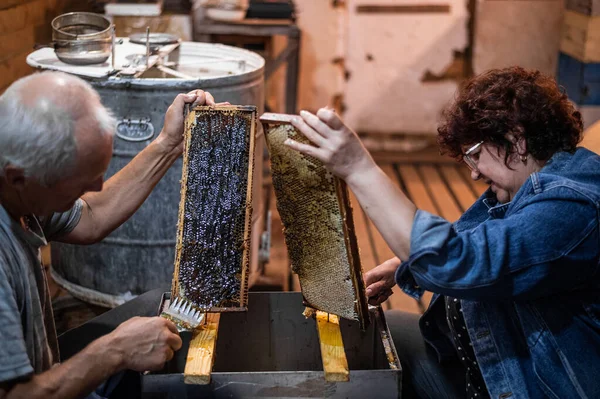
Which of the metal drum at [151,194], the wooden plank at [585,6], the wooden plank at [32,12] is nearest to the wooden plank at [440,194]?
the wooden plank at [585,6]

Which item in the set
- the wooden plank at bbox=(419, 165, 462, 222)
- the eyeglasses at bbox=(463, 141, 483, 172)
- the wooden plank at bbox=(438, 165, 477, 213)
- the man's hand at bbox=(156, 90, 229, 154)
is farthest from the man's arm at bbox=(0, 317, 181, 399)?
the wooden plank at bbox=(438, 165, 477, 213)

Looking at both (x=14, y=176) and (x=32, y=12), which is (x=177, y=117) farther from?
(x=32, y=12)

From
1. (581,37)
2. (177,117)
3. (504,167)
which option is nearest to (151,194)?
(177,117)

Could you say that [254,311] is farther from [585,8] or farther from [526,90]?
[585,8]

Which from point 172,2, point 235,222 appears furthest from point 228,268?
point 172,2

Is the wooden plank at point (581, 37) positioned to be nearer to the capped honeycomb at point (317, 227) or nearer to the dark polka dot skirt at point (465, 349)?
the dark polka dot skirt at point (465, 349)

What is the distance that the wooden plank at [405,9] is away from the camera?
22.7 ft

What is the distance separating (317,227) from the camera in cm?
216

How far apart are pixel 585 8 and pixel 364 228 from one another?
9.01 feet

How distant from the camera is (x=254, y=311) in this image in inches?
96.9

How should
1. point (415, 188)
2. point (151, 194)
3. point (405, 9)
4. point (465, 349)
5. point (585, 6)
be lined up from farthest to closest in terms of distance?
point (405, 9), point (415, 188), point (585, 6), point (151, 194), point (465, 349)

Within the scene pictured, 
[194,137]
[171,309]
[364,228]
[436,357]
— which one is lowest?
[364,228]

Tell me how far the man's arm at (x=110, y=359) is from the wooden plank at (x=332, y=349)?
0.43 m

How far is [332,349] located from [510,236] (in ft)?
2.03
